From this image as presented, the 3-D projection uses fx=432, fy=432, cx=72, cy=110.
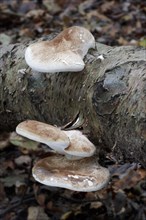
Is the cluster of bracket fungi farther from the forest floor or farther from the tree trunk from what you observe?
the forest floor

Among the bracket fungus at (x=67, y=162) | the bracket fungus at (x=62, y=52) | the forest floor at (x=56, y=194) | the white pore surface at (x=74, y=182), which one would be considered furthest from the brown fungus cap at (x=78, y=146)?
the bracket fungus at (x=62, y=52)

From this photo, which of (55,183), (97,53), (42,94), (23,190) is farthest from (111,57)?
(23,190)

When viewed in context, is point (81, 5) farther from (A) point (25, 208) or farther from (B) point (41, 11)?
(A) point (25, 208)

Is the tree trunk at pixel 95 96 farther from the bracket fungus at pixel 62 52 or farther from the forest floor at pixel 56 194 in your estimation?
the forest floor at pixel 56 194

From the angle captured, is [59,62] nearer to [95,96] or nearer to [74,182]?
[95,96]

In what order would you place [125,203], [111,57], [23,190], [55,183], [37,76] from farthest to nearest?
[23,190], [125,203], [37,76], [111,57], [55,183]

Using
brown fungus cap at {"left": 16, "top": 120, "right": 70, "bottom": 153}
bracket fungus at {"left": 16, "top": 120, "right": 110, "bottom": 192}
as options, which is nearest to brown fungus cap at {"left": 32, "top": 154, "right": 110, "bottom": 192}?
bracket fungus at {"left": 16, "top": 120, "right": 110, "bottom": 192}
